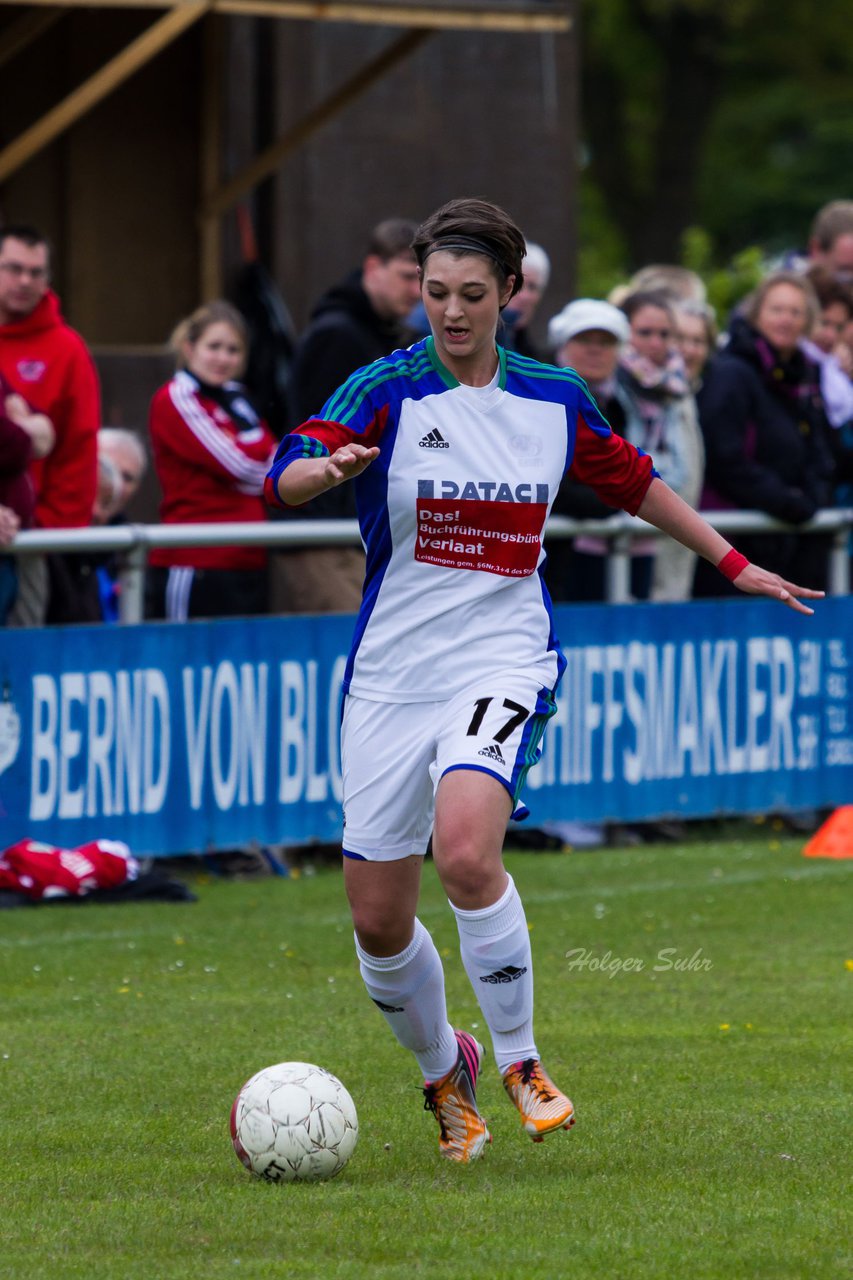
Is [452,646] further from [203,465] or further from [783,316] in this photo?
[783,316]

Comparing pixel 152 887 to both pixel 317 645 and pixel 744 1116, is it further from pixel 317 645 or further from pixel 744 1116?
pixel 744 1116

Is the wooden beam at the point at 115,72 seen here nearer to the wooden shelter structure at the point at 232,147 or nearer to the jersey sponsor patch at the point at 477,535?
the wooden shelter structure at the point at 232,147

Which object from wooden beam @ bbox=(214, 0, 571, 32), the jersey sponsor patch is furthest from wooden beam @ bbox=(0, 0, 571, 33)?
the jersey sponsor patch

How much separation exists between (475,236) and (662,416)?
19.9ft

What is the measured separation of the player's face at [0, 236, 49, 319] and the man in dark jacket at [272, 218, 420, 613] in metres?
1.27

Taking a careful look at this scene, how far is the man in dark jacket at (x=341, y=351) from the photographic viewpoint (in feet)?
34.2

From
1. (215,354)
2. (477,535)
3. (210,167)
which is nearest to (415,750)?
(477,535)

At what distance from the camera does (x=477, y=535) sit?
5.52 meters

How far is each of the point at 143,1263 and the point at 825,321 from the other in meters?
9.22

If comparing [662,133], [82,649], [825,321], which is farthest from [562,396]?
[662,133]

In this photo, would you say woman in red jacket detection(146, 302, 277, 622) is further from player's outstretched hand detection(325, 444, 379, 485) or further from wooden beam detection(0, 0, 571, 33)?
player's outstretched hand detection(325, 444, 379, 485)

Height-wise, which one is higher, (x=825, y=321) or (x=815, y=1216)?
(x=825, y=321)

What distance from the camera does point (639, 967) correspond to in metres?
8.24

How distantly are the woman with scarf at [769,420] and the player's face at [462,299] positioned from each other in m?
6.18
